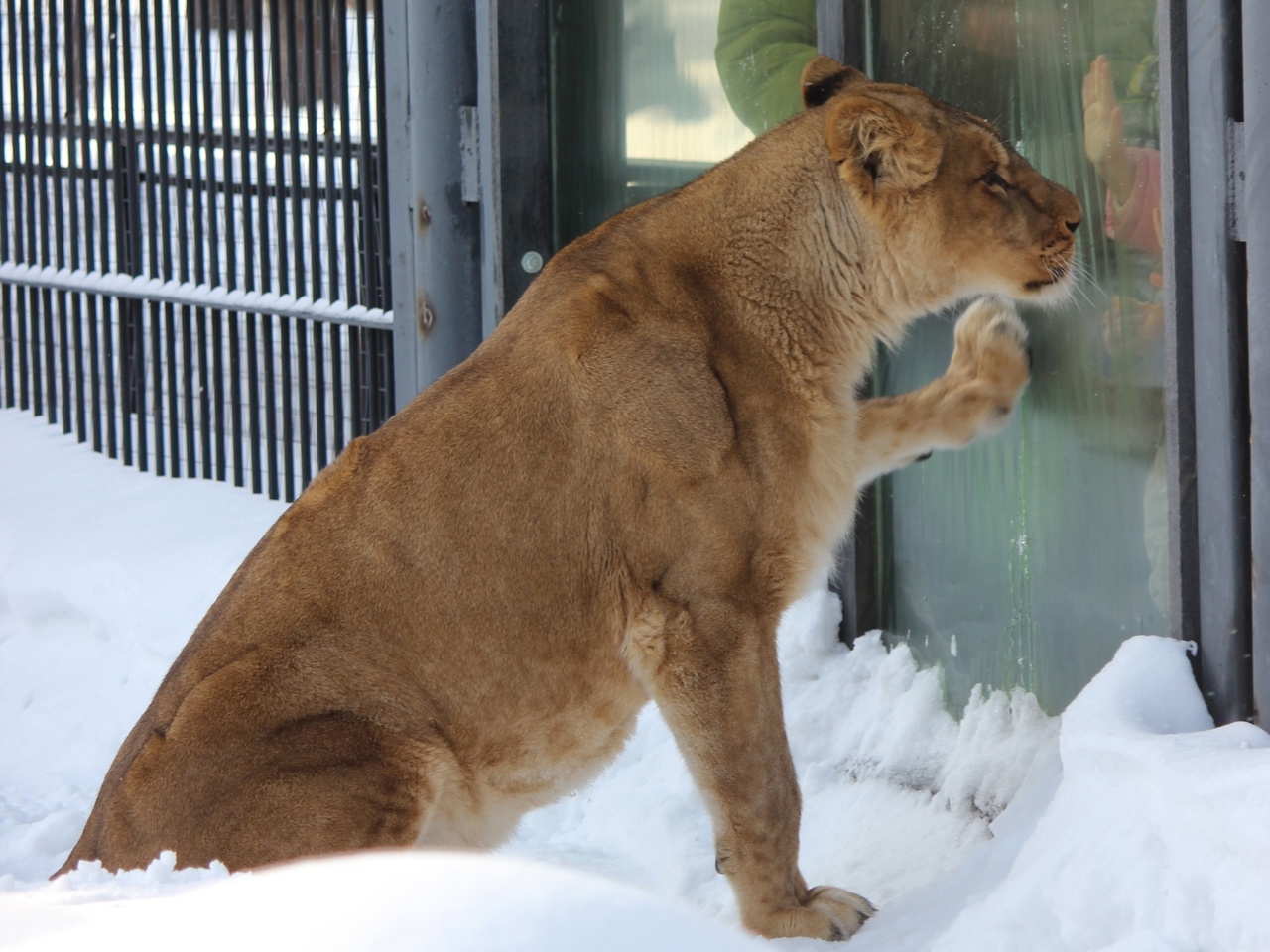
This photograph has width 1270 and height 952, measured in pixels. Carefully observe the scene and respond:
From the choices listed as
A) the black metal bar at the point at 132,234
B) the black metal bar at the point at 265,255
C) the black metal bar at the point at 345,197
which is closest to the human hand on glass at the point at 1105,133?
the black metal bar at the point at 345,197

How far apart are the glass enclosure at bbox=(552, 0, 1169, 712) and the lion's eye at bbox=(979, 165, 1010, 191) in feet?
0.82

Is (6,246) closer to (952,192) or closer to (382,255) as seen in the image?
(382,255)

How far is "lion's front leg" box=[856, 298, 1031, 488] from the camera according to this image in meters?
3.96

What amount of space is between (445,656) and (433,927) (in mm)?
2280

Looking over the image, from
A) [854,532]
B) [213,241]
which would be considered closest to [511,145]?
[854,532]

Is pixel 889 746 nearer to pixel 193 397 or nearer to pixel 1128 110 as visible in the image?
pixel 1128 110

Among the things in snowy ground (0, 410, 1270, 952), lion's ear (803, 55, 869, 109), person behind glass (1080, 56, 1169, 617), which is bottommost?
snowy ground (0, 410, 1270, 952)

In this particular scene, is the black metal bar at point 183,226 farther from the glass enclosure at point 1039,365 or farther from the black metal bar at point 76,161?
the glass enclosure at point 1039,365

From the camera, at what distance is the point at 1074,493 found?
3908mm

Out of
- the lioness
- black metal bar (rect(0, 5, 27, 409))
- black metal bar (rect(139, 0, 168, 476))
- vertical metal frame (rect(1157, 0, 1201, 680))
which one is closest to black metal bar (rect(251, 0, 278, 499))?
black metal bar (rect(139, 0, 168, 476))

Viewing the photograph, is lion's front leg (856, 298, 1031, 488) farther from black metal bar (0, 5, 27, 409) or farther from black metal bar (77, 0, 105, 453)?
black metal bar (0, 5, 27, 409)

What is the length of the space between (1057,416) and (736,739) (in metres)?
1.24

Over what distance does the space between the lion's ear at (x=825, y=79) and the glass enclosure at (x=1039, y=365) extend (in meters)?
0.50

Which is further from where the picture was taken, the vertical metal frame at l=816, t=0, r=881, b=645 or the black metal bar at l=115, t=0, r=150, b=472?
the black metal bar at l=115, t=0, r=150, b=472
